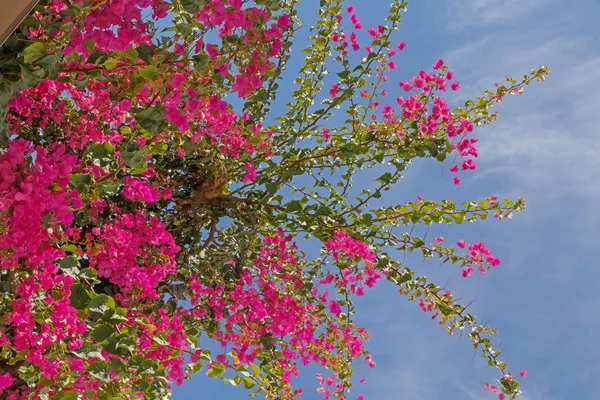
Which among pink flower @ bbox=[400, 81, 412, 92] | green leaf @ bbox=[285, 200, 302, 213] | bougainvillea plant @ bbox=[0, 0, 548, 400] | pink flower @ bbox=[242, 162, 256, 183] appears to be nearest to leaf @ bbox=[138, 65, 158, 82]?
bougainvillea plant @ bbox=[0, 0, 548, 400]

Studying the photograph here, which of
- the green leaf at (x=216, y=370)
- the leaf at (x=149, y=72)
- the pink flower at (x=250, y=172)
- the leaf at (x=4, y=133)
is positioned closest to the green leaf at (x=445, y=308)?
the pink flower at (x=250, y=172)

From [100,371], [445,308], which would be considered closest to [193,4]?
[100,371]

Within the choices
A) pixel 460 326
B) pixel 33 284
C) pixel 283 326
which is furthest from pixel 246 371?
pixel 460 326

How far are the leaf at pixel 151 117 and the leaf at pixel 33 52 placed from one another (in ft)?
1.40

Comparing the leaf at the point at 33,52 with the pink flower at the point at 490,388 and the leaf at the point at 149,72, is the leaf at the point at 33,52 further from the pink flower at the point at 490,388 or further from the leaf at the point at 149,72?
the pink flower at the point at 490,388

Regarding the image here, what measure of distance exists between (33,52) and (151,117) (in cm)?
50

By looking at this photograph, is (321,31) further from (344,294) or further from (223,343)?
(223,343)

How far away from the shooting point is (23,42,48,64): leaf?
7.28 feet

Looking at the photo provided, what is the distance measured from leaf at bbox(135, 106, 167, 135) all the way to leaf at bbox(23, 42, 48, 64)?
43 cm

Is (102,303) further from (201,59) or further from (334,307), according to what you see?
(334,307)

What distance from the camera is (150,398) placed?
12.0 feet

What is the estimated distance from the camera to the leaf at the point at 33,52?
2219mm

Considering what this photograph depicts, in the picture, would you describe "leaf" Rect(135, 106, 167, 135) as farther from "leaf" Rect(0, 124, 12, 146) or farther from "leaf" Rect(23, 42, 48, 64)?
"leaf" Rect(0, 124, 12, 146)

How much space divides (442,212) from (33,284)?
313 cm
